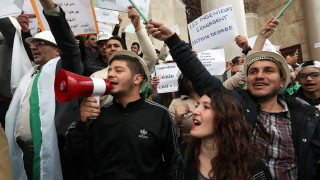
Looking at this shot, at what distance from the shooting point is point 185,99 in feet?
12.2

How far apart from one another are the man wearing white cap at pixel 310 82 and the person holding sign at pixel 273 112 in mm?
1252

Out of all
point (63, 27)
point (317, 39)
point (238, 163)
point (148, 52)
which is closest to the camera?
point (238, 163)

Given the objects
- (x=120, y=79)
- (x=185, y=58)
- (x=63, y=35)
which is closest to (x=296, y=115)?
(x=185, y=58)

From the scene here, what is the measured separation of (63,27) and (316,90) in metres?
2.96

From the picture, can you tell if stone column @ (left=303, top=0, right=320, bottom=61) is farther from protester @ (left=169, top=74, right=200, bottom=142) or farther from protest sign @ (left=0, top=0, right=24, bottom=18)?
protest sign @ (left=0, top=0, right=24, bottom=18)

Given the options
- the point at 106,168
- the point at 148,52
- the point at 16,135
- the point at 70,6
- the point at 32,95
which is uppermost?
the point at 70,6

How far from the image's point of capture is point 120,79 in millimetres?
2592

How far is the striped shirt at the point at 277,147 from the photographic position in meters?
2.29

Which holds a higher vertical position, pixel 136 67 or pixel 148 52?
pixel 148 52

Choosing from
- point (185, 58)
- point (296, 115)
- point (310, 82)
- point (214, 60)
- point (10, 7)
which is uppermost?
point (10, 7)

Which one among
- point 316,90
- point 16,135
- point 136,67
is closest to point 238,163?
point 136,67

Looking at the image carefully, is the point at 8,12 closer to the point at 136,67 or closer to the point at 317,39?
the point at 136,67

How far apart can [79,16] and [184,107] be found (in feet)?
4.85

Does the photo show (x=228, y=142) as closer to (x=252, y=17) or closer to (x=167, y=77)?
(x=167, y=77)
